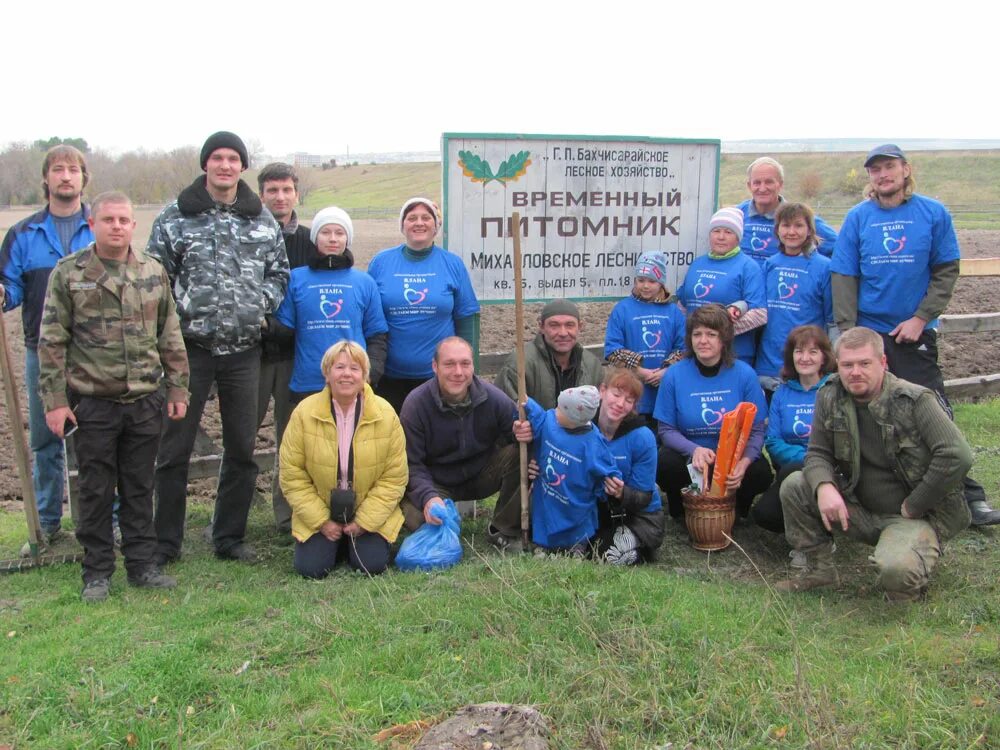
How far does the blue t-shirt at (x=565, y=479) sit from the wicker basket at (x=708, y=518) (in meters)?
0.58

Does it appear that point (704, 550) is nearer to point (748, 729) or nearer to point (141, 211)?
point (748, 729)

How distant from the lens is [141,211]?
118 ft

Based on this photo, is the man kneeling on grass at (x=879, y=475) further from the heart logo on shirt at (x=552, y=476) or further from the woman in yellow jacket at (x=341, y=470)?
the woman in yellow jacket at (x=341, y=470)

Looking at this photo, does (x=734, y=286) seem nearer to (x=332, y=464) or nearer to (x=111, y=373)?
(x=332, y=464)

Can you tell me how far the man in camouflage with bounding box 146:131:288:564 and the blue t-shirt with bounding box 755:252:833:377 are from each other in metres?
3.25

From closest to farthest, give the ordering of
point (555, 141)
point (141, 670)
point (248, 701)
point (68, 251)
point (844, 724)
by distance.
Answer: point (844, 724), point (248, 701), point (141, 670), point (68, 251), point (555, 141)

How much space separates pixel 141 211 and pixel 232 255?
33673 mm

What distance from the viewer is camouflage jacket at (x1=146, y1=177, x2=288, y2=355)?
5.26 m

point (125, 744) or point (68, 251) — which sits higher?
point (68, 251)

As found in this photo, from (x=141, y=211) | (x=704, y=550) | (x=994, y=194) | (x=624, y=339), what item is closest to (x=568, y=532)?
(x=704, y=550)

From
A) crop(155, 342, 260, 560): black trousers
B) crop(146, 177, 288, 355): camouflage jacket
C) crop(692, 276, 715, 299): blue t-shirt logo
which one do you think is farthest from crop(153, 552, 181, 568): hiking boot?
crop(692, 276, 715, 299): blue t-shirt logo

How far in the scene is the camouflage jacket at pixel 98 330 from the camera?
479cm

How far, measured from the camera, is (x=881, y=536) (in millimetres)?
4961

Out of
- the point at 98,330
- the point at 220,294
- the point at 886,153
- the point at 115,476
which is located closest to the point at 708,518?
the point at 886,153
